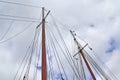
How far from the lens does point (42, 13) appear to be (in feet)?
114

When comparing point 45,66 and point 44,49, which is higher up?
point 44,49

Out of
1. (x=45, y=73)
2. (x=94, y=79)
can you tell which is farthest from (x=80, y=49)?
(x=45, y=73)

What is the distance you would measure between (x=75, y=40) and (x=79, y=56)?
4.61 m

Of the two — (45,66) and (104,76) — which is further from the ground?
(104,76)

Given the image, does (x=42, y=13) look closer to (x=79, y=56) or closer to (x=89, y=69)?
(x=89, y=69)

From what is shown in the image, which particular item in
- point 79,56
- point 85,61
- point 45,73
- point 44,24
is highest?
point 79,56

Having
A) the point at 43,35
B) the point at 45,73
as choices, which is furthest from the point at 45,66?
the point at 43,35

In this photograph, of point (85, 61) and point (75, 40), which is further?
point (75, 40)

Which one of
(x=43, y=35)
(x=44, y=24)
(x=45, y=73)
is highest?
(x=44, y=24)

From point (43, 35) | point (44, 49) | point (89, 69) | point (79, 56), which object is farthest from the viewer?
point (79, 56)

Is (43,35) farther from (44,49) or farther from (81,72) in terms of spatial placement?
(81,72)

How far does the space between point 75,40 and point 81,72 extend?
10745 millimetres

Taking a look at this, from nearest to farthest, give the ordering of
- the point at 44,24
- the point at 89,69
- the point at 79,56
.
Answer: the point at 44,24
the point at 89,69
the point at 79,56

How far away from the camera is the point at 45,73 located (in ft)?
81.7
